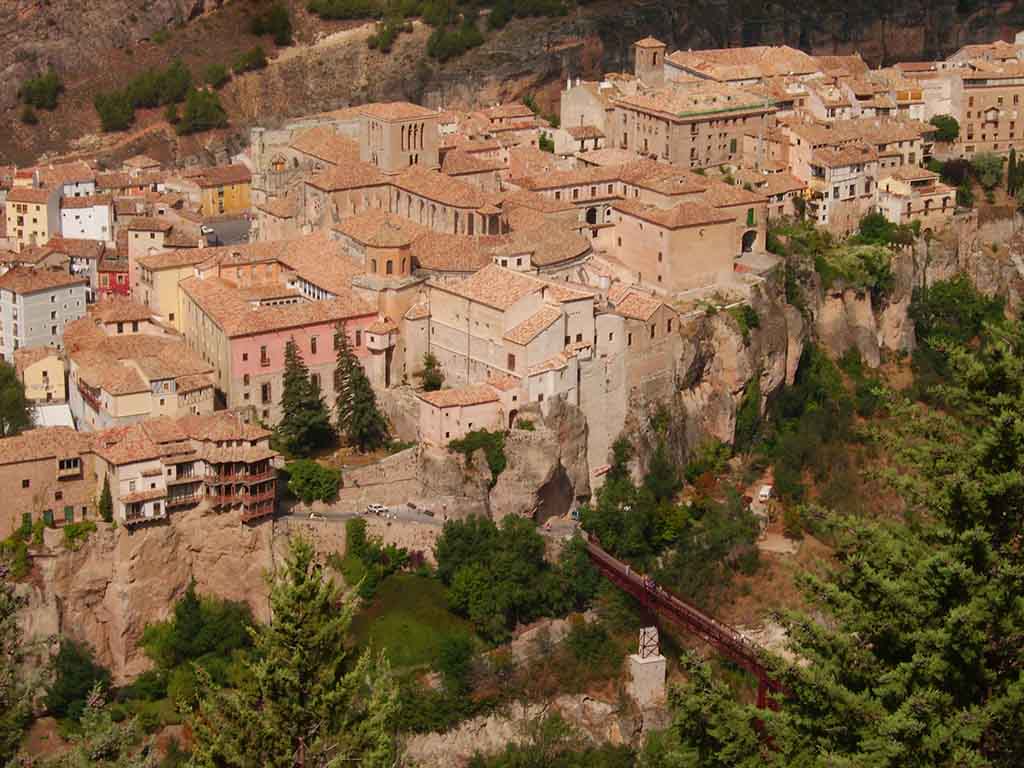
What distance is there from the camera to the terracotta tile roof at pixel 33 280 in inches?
2054

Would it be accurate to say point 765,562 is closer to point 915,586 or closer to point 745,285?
point 745,285

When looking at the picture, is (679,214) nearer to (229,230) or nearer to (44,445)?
(229,230)

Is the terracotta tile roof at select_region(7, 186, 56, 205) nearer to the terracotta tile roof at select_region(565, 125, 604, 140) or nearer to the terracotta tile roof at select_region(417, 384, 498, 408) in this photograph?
the terracotta tile roof at select_region(565, 125, 604, 140)

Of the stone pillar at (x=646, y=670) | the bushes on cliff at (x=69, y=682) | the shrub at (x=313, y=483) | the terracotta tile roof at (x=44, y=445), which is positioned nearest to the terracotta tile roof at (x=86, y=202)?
the terracotta tile roof at (x=44, y=445)

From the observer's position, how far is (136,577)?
43969 mm

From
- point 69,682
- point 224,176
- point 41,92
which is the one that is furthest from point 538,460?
point 41,92

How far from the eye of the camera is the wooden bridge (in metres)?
43.3

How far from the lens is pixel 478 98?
8256 centimetres

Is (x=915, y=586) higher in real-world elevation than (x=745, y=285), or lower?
higher

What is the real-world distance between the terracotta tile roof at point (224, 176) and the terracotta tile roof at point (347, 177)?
8423 mm

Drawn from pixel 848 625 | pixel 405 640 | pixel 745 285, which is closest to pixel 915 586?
pixel 848 625

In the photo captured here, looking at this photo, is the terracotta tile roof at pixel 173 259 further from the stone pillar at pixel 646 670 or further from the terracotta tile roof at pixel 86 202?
the stone pillar at pixel 646 670

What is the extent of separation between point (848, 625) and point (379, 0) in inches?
3031

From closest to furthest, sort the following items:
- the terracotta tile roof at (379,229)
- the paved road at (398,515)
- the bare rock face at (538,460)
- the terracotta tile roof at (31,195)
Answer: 1. the paved road at (398,515)
2. the bare rock face at (538,460)
3. the terracotta tile roof at (379,229)
4. the terracotta tile roof at (31,195)
